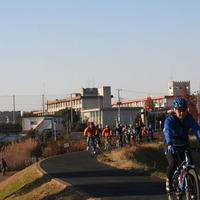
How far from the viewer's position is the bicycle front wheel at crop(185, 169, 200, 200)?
9.98 metres

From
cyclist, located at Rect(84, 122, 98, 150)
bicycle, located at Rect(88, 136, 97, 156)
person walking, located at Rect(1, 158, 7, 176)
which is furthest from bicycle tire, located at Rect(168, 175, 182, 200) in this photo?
person walking, located at Rect(1, 158, 7, 176)

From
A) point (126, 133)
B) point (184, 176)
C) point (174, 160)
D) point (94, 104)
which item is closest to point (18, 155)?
point (126, 133)

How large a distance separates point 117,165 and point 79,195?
10634 millimetres

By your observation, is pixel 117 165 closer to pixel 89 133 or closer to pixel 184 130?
pixel 89 133

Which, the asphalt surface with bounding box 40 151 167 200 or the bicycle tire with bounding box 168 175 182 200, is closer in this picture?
the bicycle tire with bounding box 168 175 182 200

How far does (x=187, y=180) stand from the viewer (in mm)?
10227

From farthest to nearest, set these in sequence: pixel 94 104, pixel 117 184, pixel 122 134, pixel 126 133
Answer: pixel 94 104 → pixel 126 133 → pixel 122 134 → pixel 117 184

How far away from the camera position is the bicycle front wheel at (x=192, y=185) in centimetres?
998

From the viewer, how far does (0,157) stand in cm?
6025

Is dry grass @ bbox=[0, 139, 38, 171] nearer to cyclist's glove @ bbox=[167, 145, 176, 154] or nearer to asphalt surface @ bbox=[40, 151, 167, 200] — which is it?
asphalt surface @ bbox=[40, 151, 167, 200]

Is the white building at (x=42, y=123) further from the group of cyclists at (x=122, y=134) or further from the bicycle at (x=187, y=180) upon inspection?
the bicycle at (x=187, y=180)

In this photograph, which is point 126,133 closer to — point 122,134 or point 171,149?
point 122,134

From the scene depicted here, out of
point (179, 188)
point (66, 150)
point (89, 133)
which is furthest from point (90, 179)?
point (66, 150)

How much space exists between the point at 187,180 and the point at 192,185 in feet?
0.41
